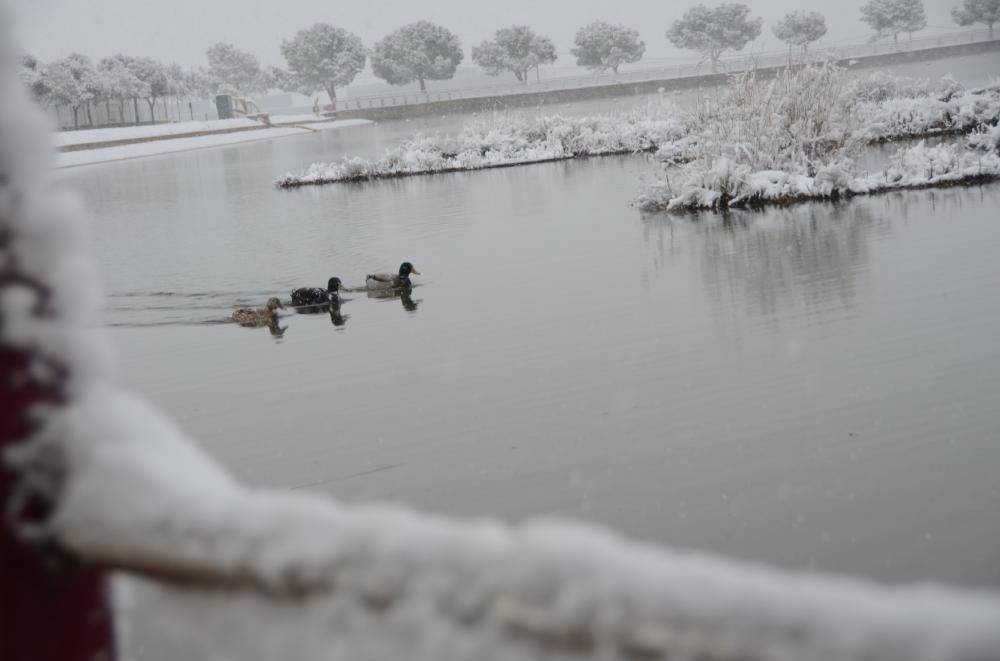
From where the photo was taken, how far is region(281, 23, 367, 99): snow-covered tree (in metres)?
150

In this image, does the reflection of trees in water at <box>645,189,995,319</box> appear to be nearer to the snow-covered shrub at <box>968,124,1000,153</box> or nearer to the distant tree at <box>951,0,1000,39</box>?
the snow-covered shrub at <box>968,124,1000,153</box>

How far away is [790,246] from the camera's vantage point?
13.4m

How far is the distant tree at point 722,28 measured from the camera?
492 feet

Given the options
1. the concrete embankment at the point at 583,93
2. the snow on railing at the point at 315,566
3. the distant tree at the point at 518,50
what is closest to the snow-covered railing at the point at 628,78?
the concrete embankment at the point at 583,93

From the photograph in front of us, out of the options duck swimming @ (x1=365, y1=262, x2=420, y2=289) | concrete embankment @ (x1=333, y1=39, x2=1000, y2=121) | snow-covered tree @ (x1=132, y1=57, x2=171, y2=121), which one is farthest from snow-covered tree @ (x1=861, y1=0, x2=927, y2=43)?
duck swimming @ (x1=365, y1=262, x2=420, y2=289)

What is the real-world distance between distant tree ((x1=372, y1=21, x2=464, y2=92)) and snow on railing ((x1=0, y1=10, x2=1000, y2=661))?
152m

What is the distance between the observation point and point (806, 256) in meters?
12.5

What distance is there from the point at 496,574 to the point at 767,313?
9.32m

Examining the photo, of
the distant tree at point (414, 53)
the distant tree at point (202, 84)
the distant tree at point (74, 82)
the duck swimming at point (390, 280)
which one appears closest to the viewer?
the duck swimming at point (390, 280)

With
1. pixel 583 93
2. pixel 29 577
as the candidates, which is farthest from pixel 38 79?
pixel 29 577

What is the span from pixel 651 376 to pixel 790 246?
6.40 m

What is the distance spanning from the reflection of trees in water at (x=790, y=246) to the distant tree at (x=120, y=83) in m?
89.7

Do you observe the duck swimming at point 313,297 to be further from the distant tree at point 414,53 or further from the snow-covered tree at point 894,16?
the snow-covered tree at point 894,16

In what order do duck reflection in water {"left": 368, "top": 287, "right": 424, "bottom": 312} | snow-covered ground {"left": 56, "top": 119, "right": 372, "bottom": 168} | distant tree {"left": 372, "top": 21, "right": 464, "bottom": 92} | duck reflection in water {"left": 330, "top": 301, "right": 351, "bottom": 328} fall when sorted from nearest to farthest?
duck reflection in water {"left": 330, "top": 301, "right": 351, "bottom": 328}
duck reflection in water {"left": 368, "top": 287, "right": 424, "bottom": 312}
snow-covered ground {"left": 56, "top": 119, "right": 372, "bottom": 168}
distant tree {"left": 372, "top": 21, "right": 464, "bottom": 92}
